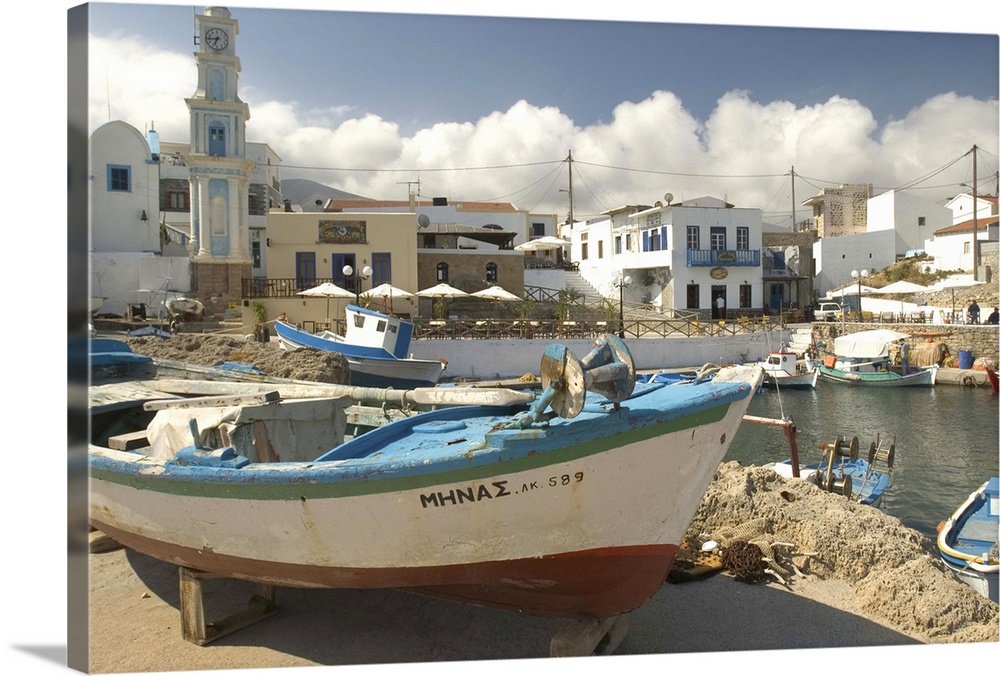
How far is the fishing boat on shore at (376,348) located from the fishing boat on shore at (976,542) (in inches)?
375

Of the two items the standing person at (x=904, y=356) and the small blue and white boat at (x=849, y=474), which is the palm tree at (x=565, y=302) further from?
the small blue and white boat at (x=849, y=474)

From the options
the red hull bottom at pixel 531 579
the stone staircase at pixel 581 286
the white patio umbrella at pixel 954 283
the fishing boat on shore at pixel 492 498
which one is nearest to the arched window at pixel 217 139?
the stone staircase at pixel 581 286

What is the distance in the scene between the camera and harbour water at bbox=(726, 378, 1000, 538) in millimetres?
10281

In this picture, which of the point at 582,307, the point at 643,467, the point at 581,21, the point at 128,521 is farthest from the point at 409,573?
the point at 582,307

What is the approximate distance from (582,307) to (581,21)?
19964mm

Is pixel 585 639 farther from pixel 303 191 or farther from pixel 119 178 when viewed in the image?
pixel 303 191

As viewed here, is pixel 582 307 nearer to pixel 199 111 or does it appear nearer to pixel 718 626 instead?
pixel 199 111

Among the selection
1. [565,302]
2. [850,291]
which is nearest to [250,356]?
[565,302]

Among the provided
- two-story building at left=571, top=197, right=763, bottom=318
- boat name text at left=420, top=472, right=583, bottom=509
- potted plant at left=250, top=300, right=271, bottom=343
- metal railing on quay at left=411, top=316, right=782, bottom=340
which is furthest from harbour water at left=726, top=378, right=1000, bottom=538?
potted plant at left=250, top=300, right=271, bottom=343

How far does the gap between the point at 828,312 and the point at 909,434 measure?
1380 centimetres

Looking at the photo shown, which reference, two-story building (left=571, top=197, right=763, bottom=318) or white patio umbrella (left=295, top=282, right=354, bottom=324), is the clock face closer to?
white patio umbrella (left=295, top=282, right=354, bottom=324)

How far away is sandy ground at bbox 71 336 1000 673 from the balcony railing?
21941 mm

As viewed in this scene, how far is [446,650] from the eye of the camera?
169 inches

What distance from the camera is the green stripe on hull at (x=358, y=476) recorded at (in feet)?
11.7
